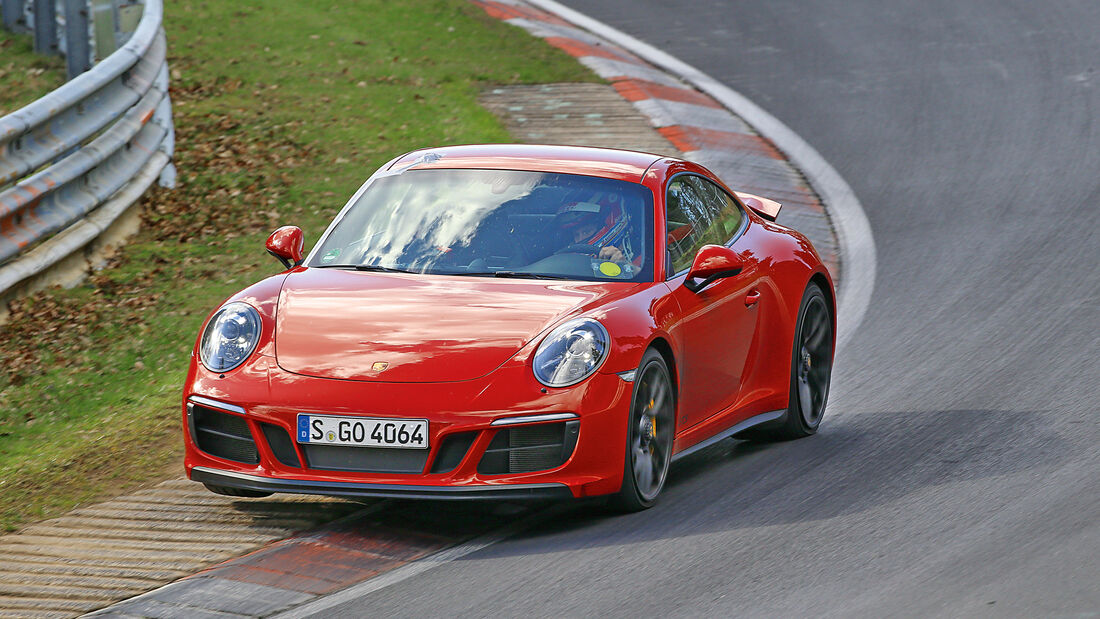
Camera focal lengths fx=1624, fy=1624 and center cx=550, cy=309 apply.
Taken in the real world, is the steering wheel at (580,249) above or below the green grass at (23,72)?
above

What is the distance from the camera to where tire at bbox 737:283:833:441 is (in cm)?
784

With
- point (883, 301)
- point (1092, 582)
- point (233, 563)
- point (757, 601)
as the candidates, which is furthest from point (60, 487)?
point (883, 301)

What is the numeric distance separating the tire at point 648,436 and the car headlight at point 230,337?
4.86 feet

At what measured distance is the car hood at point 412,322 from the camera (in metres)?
5.98

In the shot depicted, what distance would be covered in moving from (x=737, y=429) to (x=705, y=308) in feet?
2.27

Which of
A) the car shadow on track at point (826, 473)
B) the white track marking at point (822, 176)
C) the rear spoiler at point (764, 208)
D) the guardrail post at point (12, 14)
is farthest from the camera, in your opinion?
the guardrail post at point (12, 14)

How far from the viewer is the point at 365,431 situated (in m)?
5.86

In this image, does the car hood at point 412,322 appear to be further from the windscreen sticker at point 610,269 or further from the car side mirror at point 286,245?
the car side mirror at point 286,245

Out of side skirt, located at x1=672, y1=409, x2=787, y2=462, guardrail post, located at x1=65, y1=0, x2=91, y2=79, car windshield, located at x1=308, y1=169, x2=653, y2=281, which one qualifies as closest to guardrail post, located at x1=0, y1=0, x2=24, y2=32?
guardrail post, located at x1=65, y1=0, x2=91, y2=79

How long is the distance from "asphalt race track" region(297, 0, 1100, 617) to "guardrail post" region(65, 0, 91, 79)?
6226mm

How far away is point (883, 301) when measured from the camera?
1033cm

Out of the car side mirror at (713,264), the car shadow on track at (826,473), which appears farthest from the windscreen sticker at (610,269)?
the car shadow on track at (826,473)

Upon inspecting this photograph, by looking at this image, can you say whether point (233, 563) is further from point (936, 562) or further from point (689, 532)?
point (936, 562)

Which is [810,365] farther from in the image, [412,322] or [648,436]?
[412,322]
